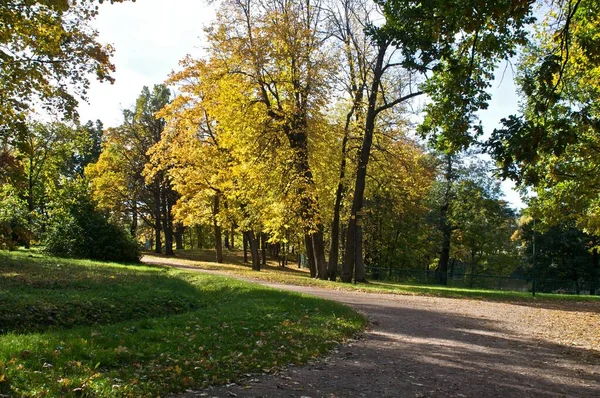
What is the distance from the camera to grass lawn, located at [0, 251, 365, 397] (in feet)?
17.8

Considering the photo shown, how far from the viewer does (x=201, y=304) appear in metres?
12.2

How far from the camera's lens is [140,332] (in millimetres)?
7844

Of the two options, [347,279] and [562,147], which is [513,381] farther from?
[347,279]

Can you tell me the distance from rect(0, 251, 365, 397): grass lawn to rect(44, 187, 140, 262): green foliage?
8237mm

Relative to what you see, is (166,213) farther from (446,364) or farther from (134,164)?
(446,364)

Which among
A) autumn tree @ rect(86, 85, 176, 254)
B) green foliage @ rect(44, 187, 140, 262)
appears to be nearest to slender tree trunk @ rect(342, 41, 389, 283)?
green foliage @ rect(44, 187, 140, 262)

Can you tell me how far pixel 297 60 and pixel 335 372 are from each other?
18.6m

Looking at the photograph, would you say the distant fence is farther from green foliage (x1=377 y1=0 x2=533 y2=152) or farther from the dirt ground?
green foliage (x1=377 y1=0 x2=533 y2=152)

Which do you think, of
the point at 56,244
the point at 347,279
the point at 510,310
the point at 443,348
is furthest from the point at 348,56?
the point at 443,348

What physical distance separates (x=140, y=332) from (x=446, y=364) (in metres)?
5.05

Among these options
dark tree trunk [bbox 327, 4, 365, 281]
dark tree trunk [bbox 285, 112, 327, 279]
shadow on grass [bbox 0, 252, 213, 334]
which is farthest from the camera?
dark tree trunk [bbox 327, 4, 365, 281]

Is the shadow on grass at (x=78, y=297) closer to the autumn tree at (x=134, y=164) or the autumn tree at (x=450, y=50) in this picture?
the autumn tree at (x=450, y=50)

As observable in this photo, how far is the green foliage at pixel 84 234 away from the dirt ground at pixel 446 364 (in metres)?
14.6

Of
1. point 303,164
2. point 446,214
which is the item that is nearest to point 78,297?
point 303,164
